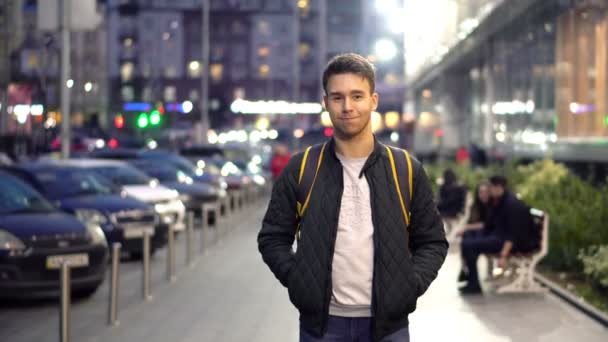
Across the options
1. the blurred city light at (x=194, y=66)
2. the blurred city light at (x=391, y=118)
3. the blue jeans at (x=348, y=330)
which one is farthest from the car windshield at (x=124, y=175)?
the blurred city light at (x=194, y=66)

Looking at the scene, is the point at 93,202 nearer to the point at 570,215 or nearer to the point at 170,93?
the point at 570,215

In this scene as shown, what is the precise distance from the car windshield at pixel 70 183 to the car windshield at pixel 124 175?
3118 mm

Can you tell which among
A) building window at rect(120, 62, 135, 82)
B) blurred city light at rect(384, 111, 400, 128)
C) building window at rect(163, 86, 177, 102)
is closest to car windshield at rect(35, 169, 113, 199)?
blurred city light at rect(384, 111, 400, 128)

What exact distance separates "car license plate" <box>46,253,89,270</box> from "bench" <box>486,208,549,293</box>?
16.1ft

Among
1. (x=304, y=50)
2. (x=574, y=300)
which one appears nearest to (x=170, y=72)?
(x=304, y=50)

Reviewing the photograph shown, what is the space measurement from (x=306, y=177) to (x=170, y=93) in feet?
474

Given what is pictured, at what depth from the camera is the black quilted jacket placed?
17.5 feet

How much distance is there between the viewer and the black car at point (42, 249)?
48.4 ft

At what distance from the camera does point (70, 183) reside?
20828mm

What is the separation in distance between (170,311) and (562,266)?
20.8 feet

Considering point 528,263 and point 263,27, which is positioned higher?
point 263,27

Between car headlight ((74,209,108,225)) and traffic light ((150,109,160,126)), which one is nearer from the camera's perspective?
car headlight ((74,209,108,225))

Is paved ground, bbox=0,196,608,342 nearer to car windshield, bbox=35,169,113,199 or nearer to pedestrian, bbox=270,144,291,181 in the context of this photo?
car windshield, bbox=35,169,113,199

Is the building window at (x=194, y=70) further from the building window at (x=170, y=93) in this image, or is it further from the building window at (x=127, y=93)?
the building window at (x=127, y=93)
